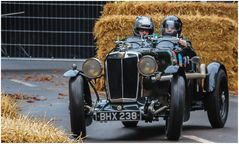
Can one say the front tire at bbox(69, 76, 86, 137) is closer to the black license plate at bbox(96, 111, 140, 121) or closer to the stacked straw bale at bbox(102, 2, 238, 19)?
the black license plate at bbox(96, 111, 140, 121)

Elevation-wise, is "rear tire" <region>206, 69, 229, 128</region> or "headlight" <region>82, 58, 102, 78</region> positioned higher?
"headlight" <region>82, 58, 102, 78</region>

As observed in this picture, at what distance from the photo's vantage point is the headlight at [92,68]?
10070 millimetres

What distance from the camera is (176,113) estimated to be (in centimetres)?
952

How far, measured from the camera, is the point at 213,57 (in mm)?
15977

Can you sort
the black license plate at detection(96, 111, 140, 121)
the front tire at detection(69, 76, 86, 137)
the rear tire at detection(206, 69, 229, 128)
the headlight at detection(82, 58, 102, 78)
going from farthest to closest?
the rear tire at detection(206, 69, 229, 128) → the headlight at detection(82, 58, 102, 78) → the front tire at detection(69, 76, 86, 137) → the black license plate at detection(96, 111, 140, 121)

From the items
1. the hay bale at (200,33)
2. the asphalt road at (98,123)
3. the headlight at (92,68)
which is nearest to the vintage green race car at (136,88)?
the headlight at (92,68)

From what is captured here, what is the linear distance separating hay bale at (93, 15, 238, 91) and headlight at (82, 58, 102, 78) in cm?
557

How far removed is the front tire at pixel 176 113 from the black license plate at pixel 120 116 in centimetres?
39

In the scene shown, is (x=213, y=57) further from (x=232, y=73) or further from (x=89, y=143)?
(x=89, y=143)

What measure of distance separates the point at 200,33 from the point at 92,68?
611 centimetres

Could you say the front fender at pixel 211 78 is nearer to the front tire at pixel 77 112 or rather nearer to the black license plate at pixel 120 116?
the black license plate at pixel 120 116

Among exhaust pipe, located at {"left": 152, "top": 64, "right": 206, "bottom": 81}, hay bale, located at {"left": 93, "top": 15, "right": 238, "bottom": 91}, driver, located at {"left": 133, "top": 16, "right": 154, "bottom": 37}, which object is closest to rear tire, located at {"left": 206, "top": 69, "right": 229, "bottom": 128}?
exhaust pipe, located at {"left": 152, "top": 64, "right": 206, "bottom": 81}

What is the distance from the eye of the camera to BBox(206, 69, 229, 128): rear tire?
11.1 metres

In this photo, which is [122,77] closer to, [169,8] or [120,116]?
[120,116]
